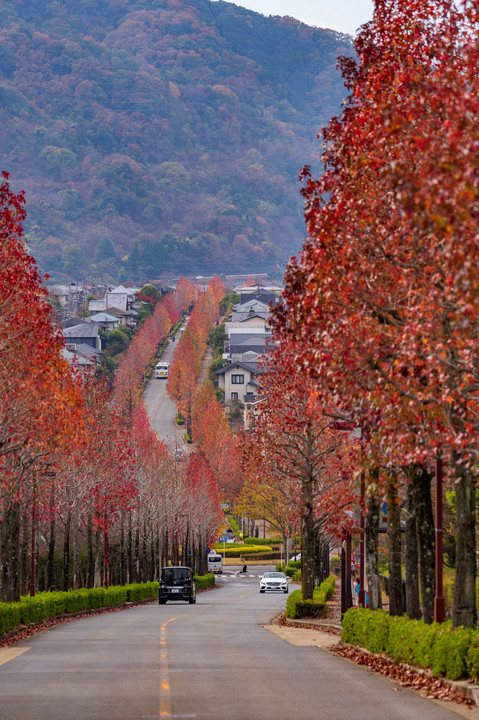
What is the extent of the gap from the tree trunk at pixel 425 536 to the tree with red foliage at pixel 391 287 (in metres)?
1.38

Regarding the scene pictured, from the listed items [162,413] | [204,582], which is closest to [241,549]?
[204,582]

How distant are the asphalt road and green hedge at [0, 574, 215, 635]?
1.05 meters

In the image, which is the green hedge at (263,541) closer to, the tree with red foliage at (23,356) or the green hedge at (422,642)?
the tree with red foliage at (23,356)

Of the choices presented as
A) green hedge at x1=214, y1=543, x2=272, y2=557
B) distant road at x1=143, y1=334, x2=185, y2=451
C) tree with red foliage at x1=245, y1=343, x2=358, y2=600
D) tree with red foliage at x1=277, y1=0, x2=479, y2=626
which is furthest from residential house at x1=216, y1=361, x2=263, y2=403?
tree with red foliage at x1=277, y1=0, x2=479, y2=626

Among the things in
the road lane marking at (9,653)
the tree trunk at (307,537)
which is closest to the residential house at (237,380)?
the tree trunk at (307,537)

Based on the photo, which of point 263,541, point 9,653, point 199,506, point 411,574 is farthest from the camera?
point 263,541

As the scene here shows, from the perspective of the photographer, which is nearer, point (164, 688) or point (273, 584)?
point (164, 688)

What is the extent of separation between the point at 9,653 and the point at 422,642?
11051 mm

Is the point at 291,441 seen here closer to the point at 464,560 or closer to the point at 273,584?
the point at 464,560

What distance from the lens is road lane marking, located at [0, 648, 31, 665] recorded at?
2427cm

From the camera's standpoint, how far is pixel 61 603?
41875 mm

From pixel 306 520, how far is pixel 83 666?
19.1 metres

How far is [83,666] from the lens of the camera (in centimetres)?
2236

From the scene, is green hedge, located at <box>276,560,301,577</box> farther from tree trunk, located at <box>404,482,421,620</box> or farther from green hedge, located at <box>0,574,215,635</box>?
tree trunk, located at <box>404,482,421,620</box>
